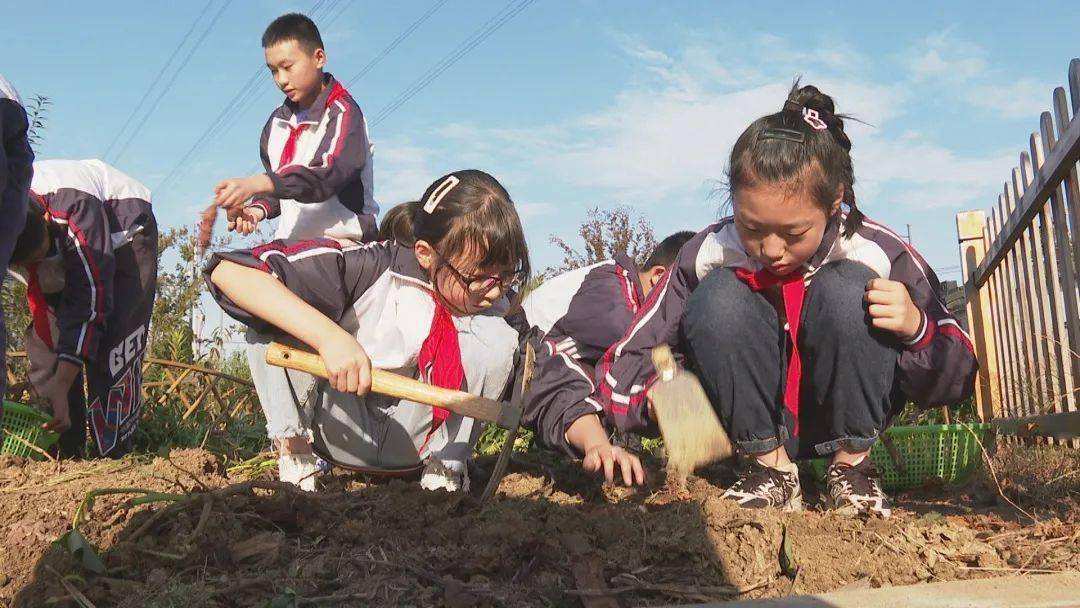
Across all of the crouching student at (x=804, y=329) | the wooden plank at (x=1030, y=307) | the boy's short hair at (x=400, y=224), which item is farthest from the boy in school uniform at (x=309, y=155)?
the wooden plank at (x=1030, y=307)

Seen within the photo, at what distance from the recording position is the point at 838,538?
6.56ft

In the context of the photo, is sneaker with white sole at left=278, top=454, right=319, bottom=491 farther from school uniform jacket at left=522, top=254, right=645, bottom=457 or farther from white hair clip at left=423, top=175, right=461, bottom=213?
white hair clip at left=423, top=175, right=461, bottom=213

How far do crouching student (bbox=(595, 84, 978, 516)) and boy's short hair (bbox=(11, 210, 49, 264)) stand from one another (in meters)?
2.26

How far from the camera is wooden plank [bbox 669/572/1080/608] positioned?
1585 millimetres

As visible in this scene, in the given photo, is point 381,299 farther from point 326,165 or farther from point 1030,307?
point 1030,307

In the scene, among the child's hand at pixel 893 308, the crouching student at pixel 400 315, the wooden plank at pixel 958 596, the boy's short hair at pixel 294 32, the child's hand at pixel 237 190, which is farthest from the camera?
the boy's short hair at pixel 294 32

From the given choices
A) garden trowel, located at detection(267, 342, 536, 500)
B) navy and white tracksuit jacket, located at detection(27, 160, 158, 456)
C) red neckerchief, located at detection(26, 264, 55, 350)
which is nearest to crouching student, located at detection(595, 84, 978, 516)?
garden trowel, located at detection(267, 342, 536, 500)

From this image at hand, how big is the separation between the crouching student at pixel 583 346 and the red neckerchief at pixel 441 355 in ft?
0.80

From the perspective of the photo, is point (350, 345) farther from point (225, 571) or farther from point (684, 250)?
point (684, 250)

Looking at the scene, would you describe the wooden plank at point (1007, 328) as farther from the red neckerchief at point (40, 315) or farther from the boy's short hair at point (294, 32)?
the red neckerchief at point (40, 315)

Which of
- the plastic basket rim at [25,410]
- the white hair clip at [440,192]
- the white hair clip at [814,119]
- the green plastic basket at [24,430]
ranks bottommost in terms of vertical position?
the green plastic basket at [24,430]

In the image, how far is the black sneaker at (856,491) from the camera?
2346 mm

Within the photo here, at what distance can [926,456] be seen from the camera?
11.0 ft

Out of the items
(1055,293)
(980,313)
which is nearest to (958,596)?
(1055,293)
